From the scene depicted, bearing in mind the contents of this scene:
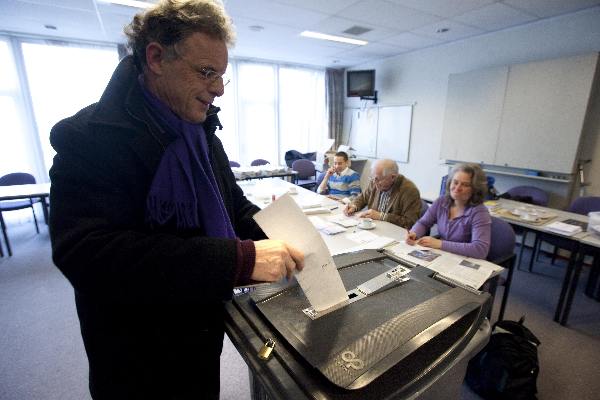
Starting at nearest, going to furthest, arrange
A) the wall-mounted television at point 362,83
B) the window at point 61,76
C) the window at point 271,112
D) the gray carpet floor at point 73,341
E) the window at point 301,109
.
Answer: the gray carpet floor at point 73,341 < the window at point 61,76 < the wall-mounted television at point 362,83 < the window at point 271,112 < the window at point 301,109

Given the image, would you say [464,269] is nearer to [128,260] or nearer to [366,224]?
[366,224]

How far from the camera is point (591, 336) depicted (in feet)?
6.69

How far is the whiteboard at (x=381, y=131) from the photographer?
5.18 m

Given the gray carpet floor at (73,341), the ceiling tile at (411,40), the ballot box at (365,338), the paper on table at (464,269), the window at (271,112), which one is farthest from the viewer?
the window at (271,112)

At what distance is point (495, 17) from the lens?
330 cm

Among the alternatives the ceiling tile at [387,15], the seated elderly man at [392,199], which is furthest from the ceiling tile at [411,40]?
the seated elderly man at [392,199]

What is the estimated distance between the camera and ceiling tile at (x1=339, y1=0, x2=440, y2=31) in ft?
9.95

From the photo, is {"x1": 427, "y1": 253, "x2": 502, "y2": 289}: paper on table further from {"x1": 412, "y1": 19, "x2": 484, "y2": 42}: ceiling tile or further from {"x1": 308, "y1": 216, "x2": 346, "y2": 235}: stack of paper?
{"x1": 412, "y1": 19, "x2": 484, "y2": 42}: ceiling tile

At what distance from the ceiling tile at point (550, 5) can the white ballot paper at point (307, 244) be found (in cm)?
367

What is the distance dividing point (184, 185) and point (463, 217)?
1813 millimetres

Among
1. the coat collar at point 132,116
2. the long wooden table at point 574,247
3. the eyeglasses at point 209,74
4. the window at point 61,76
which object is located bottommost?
the long wooden table at point 574,247

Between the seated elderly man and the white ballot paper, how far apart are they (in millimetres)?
1712

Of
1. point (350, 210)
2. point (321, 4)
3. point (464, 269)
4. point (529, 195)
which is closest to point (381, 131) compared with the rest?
point (529, 195)

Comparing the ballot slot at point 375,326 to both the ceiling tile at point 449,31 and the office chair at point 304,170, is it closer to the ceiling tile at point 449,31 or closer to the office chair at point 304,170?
the ceiling tile at point 449,31
